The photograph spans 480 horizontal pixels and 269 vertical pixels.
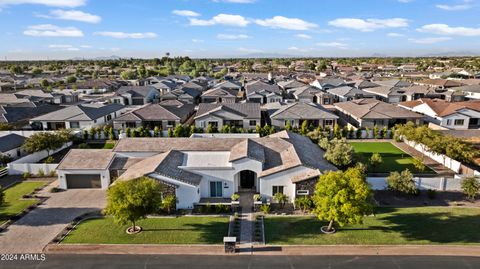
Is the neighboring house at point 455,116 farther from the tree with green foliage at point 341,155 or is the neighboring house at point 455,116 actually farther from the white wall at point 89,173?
the white wall at point 89,173

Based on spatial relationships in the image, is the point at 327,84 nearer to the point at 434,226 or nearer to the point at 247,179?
the point at 247,179

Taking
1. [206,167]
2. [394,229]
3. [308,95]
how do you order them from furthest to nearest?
[308,95], [206,167], [394,229]

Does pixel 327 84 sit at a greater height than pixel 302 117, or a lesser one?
greater

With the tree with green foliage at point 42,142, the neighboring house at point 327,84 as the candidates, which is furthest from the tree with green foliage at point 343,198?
the neighboring house at point 327,84

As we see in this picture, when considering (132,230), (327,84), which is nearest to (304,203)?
(132,230)

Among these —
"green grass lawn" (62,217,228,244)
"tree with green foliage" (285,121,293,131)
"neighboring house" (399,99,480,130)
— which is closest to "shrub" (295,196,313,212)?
"green grass lawn" (62,217,228,244)

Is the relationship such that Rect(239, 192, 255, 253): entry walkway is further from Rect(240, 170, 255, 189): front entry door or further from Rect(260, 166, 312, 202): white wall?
Rect(260, 166, 312, 202): white wall

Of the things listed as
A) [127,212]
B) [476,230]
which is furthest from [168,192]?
[476,230]
